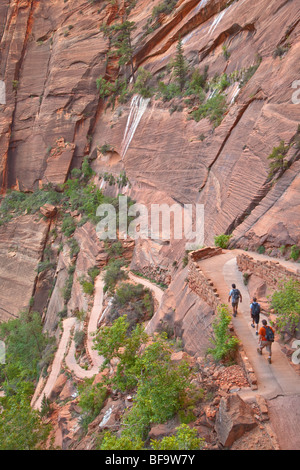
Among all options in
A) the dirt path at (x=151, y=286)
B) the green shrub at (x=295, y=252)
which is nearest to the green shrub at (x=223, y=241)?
the green shrub at (x=295, y=252)

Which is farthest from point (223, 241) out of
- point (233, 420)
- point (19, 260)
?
point (19, 260)

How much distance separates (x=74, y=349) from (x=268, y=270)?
13.1 m

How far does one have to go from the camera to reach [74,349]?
755 inches

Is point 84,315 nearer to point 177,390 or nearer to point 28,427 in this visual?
point 28,427

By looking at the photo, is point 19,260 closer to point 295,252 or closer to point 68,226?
point 68,226

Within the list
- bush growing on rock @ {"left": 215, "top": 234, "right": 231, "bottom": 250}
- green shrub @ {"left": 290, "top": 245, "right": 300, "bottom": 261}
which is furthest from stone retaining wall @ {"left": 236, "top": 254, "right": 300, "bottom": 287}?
bush growing on rock @ {"left": 215, "top": 234, "right": 231, "bottom": 250}

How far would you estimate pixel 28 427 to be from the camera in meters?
10.7

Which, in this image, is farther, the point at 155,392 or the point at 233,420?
the point at 155,392

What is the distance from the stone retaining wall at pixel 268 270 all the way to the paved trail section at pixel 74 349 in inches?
273

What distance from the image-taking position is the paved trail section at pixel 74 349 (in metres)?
16.8

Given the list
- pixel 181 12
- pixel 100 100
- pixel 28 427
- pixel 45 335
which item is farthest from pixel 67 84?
pixel 28 427

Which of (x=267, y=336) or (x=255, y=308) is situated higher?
(x=255, y=308)

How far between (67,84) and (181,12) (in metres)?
15.7
